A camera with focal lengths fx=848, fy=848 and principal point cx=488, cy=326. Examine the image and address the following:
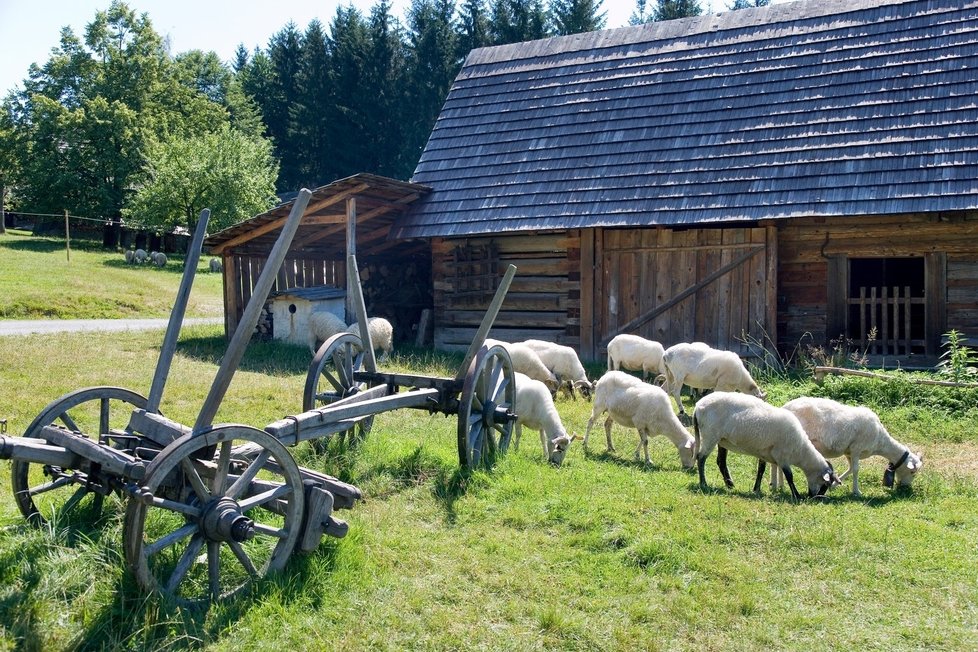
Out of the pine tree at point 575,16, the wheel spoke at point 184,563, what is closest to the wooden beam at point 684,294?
the wheel spoke at point 184,563

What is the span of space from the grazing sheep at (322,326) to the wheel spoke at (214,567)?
10.1m

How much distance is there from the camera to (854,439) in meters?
7.09

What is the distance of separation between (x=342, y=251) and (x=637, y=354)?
835 cm

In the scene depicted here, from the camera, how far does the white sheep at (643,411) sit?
784cm

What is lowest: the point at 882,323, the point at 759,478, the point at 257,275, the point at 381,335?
the point at 759,478

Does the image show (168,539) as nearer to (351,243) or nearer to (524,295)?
(351,243)

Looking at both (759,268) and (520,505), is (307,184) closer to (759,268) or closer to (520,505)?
(759,268)

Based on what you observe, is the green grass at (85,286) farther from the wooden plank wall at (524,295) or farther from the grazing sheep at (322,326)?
the wooden plank wall at (524,295)

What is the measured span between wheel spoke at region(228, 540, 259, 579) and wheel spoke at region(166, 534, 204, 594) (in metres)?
0.16

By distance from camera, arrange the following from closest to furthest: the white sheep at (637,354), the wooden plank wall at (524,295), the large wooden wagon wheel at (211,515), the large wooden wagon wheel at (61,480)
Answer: the large wooden wagon wheel at (211,515)
the large wooden wagon wheel at (61,480)
the white sheep at (637,354)
the wooden plank wall at (524,295)

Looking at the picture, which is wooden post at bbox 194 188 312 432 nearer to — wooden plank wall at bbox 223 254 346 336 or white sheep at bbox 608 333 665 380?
white sheep at bbox 608 333 665 380

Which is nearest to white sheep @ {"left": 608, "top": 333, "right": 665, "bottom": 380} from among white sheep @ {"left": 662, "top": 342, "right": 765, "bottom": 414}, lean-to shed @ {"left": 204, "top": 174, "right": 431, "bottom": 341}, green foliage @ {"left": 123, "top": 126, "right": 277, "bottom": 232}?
white sheep @ {"left": 662, "top": 342, "right": 765, "bottom": 414}

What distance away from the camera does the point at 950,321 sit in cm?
1266

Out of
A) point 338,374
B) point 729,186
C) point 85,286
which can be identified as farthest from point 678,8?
point 338,374
